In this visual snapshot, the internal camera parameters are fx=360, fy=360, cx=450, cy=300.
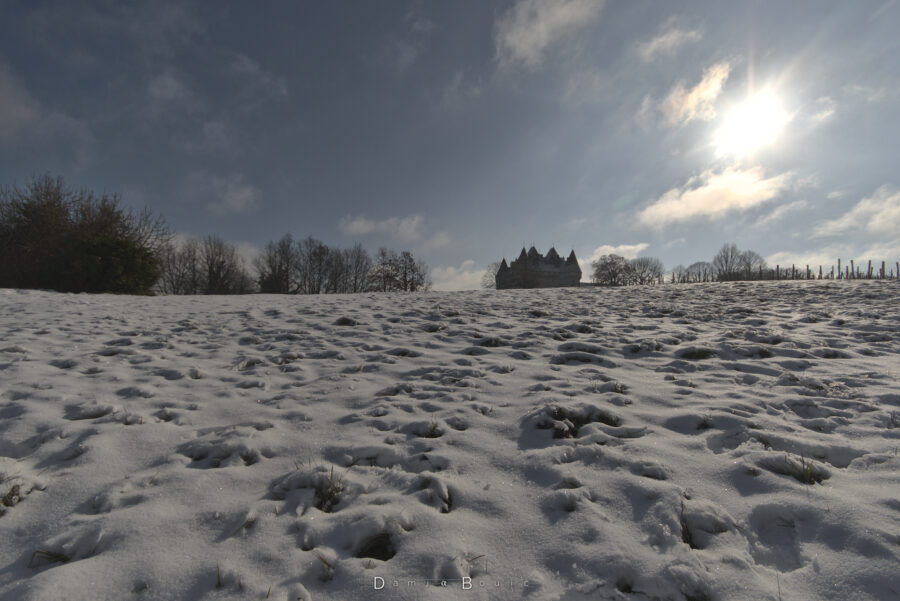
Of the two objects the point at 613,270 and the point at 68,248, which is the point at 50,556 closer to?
the point at 68,248

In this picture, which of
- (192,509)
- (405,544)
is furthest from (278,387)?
(405,544)

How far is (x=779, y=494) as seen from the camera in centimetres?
218

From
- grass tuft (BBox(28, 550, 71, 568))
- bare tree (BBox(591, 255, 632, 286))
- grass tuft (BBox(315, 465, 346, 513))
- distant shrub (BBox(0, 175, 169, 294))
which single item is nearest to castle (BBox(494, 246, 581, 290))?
bare tree (BBox(591, 255, 632, 286))

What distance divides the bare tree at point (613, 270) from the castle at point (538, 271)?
192 inches

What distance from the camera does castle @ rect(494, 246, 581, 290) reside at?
68.3 metres

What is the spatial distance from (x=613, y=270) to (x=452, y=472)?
74.2 m

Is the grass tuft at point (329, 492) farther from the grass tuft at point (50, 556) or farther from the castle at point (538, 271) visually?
the castle at point (538, 271)

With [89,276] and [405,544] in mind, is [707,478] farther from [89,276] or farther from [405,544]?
[89,276]

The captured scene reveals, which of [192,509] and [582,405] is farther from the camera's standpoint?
[582,405]

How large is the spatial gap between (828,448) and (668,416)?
3.33 feet

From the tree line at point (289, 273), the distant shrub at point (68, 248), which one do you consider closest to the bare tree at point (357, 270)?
the tree line at point (289, 273)

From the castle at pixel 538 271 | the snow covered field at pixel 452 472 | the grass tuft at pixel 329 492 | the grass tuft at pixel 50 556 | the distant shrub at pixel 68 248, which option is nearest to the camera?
the snow covered field at pixel 452 472

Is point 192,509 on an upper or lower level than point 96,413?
lower

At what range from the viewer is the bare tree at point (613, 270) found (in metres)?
69.4
